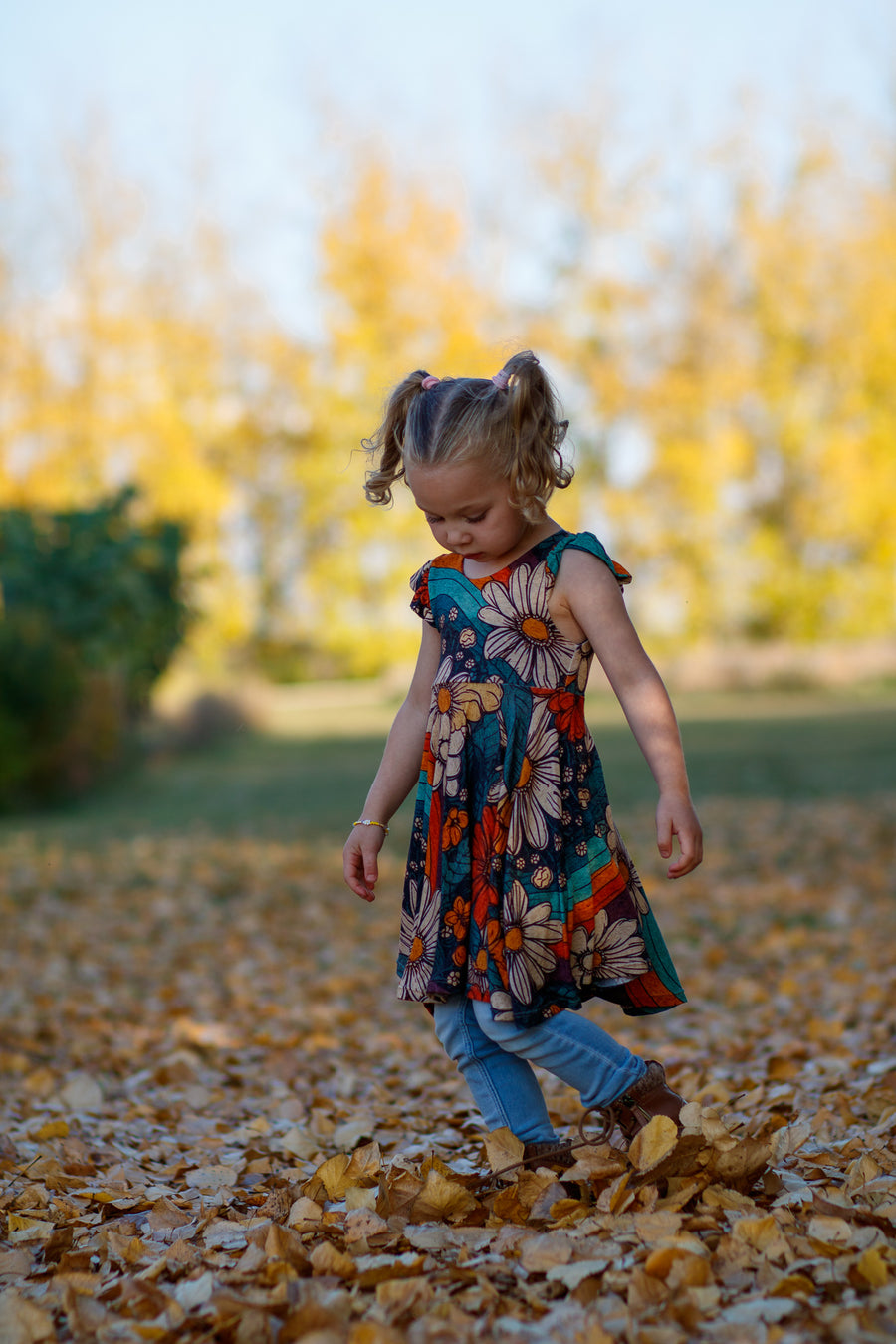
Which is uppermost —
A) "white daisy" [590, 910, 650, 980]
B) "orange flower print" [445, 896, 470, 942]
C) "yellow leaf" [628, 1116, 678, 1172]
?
"orange flower print" [445, 896, 470, 942]

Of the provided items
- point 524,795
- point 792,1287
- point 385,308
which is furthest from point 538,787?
point 385,308

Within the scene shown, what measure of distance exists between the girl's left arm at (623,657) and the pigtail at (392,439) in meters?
0.42

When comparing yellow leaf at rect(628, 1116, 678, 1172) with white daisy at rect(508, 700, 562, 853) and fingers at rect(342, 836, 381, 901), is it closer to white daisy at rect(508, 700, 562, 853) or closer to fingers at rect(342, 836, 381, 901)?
white daisy at rect(508, 700, 562, 853)

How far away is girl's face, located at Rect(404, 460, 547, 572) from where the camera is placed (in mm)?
2279

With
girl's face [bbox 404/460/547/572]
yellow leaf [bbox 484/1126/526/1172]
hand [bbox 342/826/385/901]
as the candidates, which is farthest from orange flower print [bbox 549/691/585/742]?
yellow leaf [bbox 484/1126/526/1172]

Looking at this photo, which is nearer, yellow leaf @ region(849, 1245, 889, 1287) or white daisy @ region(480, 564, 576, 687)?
yellow leaf @ region(849, 1245, 889, 1287)

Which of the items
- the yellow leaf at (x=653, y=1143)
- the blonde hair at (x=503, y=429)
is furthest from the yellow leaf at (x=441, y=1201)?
the blonde hair at (x=503, y=429)

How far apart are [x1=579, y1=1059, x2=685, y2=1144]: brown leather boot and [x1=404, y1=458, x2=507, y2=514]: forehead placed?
1037mm

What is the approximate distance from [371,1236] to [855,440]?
80.1ft

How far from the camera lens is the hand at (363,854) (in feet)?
8.23

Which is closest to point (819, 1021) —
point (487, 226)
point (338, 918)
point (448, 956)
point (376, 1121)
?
point (376, 1121)

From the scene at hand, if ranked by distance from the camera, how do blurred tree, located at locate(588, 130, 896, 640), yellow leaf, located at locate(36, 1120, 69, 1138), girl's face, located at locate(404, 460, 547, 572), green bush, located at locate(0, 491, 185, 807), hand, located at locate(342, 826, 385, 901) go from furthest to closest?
blurred tree, located at locate(588, 130, 896, 640), green bush, located at locate(0, 491, 185, 807), yellow leaf, located at locate(36, 1120, 69, 1138), hand, located at locate(342, 826, 385, 901), girl's face, located at locate(404, 460, 547, 572)

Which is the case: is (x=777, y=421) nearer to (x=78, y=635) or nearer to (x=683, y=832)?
(x=78, y=635)

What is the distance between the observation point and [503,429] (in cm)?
229
